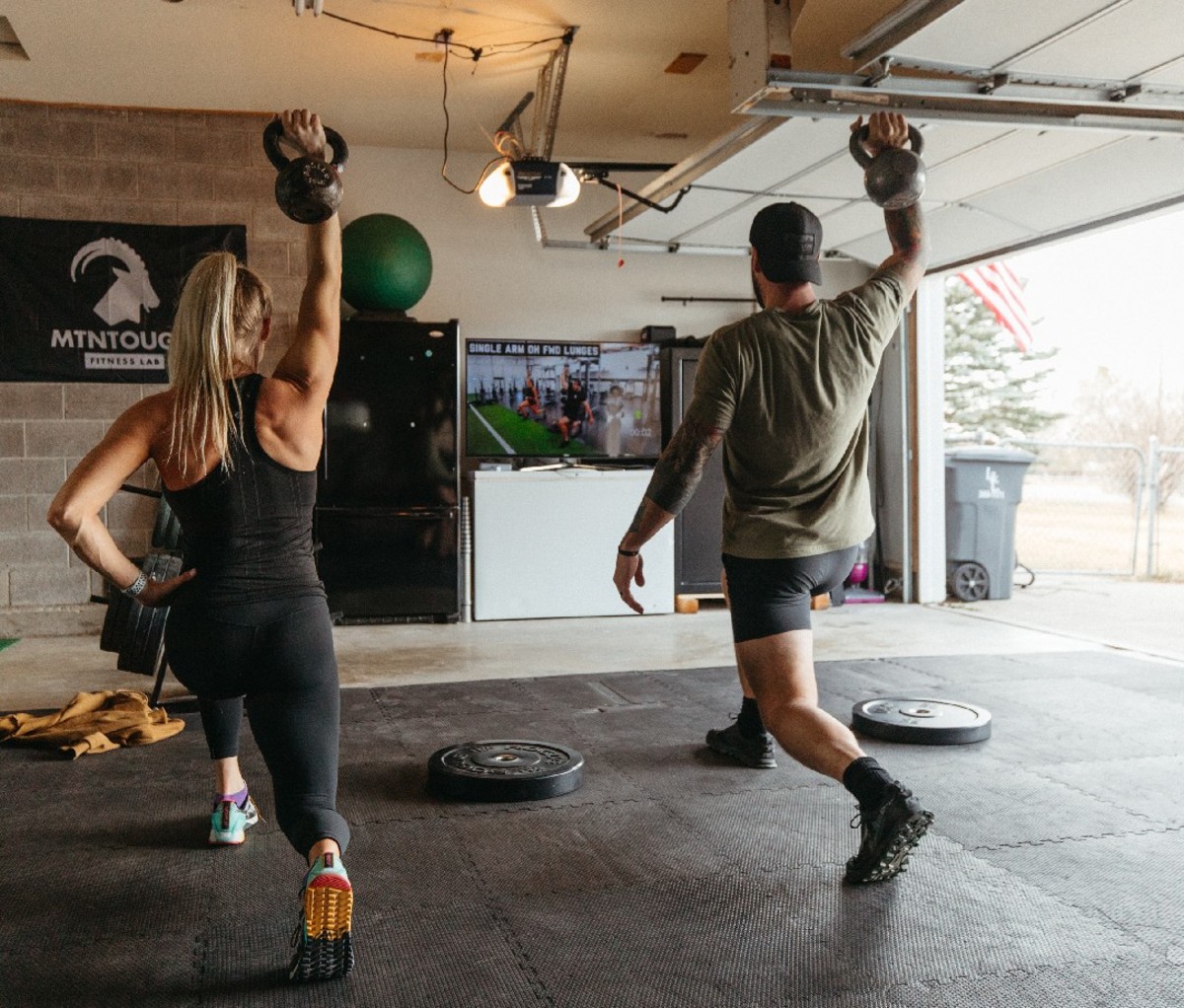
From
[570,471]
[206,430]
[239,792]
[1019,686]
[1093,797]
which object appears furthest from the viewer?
[570,471]

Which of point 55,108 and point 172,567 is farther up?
point 55,108

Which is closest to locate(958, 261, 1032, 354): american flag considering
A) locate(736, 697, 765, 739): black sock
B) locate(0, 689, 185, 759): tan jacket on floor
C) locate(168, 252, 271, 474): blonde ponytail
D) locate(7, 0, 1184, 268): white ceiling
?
locate(7, 0, 1184, 268): white ceiling

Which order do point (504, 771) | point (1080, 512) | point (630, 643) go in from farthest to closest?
→ point (1080, 512) < point (630, 643) < point (504, 771)

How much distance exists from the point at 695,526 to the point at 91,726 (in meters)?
4.26

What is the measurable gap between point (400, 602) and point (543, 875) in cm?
428

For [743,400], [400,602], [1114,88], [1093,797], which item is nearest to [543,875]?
[743,400]

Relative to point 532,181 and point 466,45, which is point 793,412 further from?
point 466,45

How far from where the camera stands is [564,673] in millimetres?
5113

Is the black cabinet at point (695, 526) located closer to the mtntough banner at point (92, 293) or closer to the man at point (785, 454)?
the mtntough banner at point (92, 293)

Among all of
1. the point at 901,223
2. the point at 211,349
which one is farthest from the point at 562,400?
the point at 211,349

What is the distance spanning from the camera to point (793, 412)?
2.63 meters

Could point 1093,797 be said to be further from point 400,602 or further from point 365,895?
point 400,602

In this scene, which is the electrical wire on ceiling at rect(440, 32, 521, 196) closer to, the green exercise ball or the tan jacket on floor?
the green exercise ball

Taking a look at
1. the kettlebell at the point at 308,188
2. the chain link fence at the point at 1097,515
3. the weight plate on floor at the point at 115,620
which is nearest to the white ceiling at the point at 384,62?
the weight plate on floor at the point at 115,620
